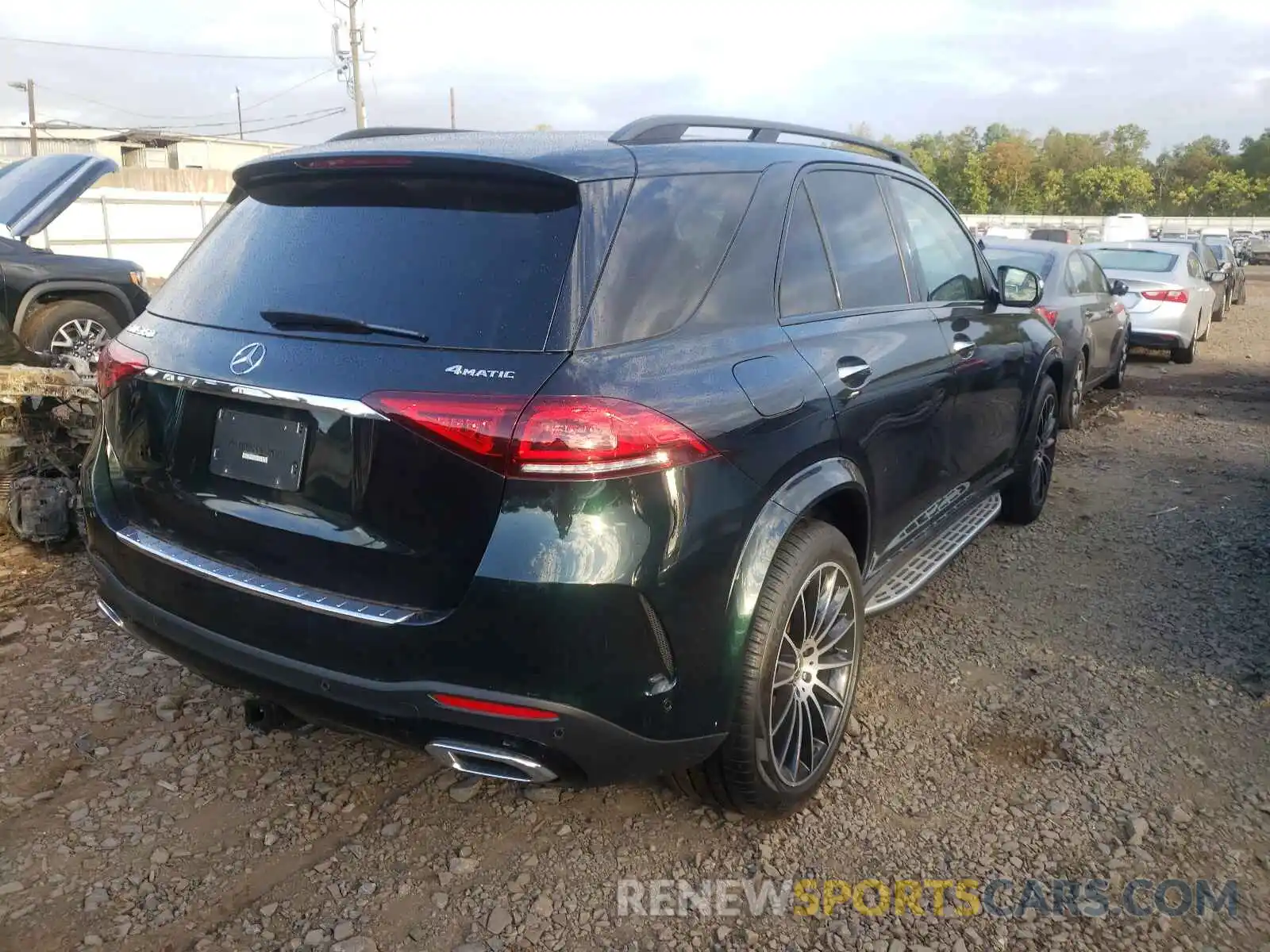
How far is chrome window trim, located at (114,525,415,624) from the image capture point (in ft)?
7.17

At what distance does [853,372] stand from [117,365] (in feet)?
6.76

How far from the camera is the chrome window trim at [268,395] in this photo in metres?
2.14

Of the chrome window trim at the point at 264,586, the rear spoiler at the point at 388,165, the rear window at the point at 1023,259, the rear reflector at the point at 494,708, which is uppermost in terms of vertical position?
the rear spoiler at the point at 388,165

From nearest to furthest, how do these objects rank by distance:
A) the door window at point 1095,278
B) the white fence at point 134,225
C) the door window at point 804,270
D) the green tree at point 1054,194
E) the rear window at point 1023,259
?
the door window at point 804,270 < the rear window at point 1023,259 < the door window at point 1095,278 < the white fence at point 134,225 < the green tree at point 1054,194

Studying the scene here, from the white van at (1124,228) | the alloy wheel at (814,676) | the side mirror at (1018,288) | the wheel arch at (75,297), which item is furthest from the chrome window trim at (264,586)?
the white van at (1124,228)

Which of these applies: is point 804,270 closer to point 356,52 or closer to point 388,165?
point 388,165

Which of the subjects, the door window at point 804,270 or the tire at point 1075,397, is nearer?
the door window at point 804,270

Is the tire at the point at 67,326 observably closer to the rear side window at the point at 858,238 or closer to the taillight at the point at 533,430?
the rear side window at the point at 858,238

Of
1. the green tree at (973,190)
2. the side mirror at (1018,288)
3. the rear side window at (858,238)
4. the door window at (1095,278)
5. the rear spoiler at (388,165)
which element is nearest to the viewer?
the rear spoiler at (388,165)

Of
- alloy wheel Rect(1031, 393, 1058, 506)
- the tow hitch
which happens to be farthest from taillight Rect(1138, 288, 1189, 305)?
the tow hitch

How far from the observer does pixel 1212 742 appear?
3271mm

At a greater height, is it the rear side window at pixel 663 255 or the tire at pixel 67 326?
the rear side window at pixel 663 255

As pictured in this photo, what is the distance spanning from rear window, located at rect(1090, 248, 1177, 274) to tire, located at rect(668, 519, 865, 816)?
436 inches

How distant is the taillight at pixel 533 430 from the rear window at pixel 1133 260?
12.0 meters
